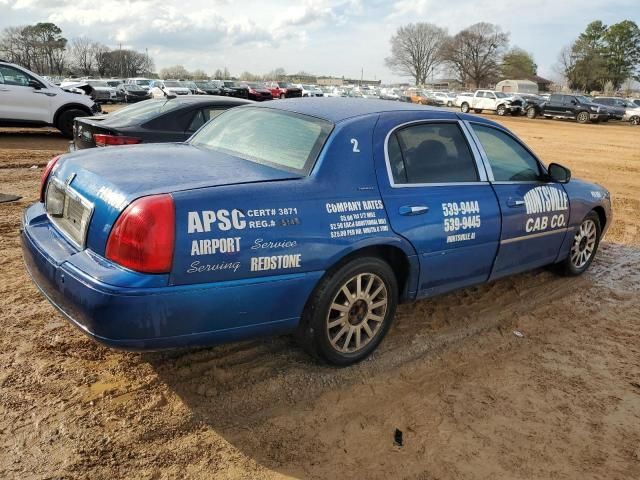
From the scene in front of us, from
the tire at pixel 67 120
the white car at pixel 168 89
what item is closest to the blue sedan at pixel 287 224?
the tire at pixel 67 120

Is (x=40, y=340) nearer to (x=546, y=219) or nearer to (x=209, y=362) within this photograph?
(x=209, y=362)

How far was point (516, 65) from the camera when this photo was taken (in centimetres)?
9962

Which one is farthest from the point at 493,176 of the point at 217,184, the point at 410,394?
the point at 217,184

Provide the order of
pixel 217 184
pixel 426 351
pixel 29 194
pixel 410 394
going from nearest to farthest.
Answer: pixel 217 184 < pixel 410 394 < pixel 426 351 < pixel 29 194

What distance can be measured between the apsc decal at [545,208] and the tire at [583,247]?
51cm

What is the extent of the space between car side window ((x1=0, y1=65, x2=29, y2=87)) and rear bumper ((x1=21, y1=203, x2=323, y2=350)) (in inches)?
452

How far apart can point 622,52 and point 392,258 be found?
92790mm

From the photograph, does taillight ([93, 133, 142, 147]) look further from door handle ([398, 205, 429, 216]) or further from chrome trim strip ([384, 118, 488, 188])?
door handle ([398, 205, 429, 216])

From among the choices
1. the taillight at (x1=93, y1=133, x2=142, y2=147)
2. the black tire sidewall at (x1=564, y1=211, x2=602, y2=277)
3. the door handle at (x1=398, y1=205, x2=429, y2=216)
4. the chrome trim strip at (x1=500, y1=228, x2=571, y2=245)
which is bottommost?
the black tire sidewall at (x1=564, y1=211, x2=602, y2=277)

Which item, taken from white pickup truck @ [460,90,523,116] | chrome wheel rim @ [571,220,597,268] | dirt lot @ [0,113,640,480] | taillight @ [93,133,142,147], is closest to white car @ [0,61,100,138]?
taillight @ [93,133,142,147]

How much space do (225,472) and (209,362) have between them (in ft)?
3.06

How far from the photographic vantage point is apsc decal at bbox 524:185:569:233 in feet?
13.9

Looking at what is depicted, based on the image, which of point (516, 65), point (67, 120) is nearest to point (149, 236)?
point (67, 120)

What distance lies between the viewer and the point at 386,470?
101 inches
